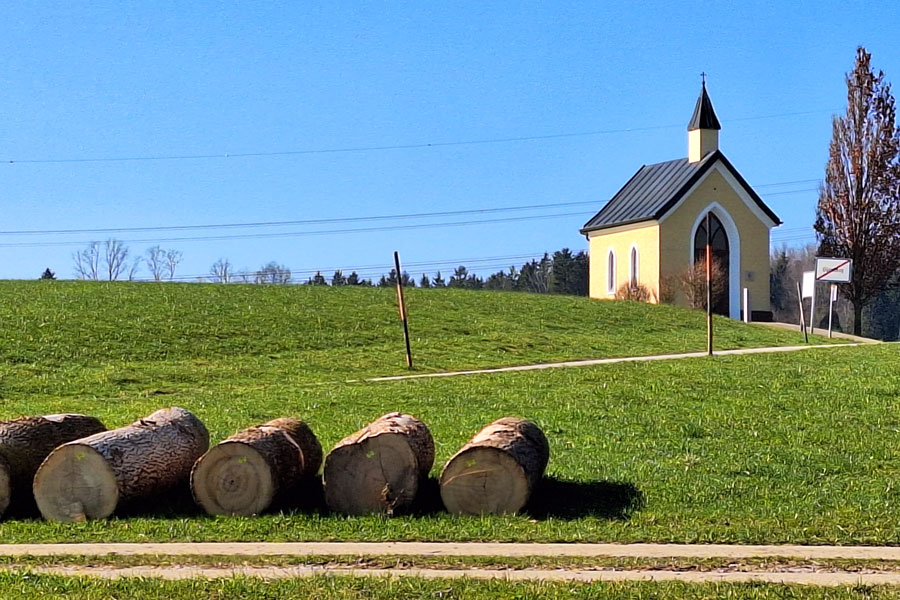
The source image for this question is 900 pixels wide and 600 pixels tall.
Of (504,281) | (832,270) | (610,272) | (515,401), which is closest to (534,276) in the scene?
(504,281)

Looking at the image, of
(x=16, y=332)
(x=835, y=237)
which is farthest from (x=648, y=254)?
(x=16, y=332)

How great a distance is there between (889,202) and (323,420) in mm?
40424

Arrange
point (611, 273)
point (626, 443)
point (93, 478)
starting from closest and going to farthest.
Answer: point (93, 478), point (626, 443), point (611, 273)

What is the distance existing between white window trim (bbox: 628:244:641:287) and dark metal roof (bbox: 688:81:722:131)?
664 cm

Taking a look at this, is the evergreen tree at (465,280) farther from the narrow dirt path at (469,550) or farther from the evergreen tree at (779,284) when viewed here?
the narrow dirt path at (469,550)

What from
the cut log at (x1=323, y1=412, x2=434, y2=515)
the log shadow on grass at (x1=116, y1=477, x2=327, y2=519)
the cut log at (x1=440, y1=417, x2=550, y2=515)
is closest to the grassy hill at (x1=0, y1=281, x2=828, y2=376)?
the log shadow on grass at (x1=116, y1=477, x2=327, y2=519)

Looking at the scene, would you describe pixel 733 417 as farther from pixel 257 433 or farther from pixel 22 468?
pixel 22 468

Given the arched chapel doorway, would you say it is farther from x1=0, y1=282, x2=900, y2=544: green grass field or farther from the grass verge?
the grass verge

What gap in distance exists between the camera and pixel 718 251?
161 ft

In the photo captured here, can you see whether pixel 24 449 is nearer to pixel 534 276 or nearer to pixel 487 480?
pixel 487 480

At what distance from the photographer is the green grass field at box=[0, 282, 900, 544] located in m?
8.28

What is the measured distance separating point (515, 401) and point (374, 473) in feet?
21.4

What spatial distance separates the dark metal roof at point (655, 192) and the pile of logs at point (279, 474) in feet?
130

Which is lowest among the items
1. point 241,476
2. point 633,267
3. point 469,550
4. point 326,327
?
point 469,550
